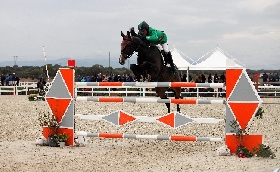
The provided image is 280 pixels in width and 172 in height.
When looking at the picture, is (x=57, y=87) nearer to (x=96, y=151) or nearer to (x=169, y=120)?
(x=96, y=151)

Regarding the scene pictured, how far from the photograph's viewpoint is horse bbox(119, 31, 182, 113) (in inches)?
313

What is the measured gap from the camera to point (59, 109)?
681cm

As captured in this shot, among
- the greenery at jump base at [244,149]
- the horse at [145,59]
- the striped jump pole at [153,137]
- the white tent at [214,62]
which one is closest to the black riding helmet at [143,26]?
the horse at [145,59]

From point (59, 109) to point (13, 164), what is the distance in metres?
1.62

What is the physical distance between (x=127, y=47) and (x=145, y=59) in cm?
87

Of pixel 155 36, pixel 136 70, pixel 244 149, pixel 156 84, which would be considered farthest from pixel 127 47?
pixel 244 149

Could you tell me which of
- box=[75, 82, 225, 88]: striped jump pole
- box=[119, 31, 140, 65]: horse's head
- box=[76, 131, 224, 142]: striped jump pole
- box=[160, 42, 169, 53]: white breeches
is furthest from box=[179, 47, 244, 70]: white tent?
box=[76, 131, 224, 142]: striped jump pole

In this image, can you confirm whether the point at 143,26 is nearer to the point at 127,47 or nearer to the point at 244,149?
the point at 127,47

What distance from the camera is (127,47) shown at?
26.0ft

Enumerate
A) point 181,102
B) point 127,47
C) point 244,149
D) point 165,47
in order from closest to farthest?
point 244,149 < point 181,102 < point 127,47 < point 165,47

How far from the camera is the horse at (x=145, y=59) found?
7.95 m

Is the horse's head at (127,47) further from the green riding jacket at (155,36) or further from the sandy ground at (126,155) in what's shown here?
the sandy ground at (126,155)

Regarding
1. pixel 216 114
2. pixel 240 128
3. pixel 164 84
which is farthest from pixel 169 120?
pixel 216 114

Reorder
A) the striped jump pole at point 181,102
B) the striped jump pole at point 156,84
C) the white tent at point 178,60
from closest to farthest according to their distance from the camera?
the striped jump pole at point 181,102, the striped jump pole at point 156,84, the white tent at point 178,60
